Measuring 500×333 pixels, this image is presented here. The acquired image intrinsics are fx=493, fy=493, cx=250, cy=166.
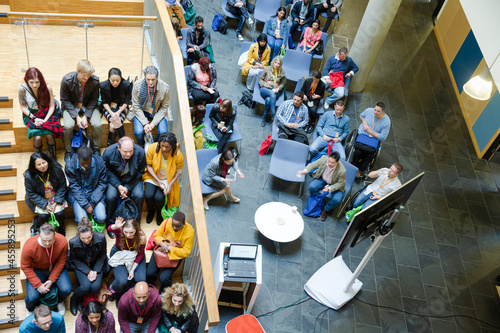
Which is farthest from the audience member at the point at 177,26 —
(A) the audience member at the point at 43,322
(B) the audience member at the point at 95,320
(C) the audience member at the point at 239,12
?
(A) the audience member at the point at 43,322

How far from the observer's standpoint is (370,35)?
999 cm

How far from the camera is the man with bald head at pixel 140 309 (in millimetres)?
5379

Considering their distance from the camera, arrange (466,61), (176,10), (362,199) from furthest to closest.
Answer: (466,61) → (176,10) → (362,199)

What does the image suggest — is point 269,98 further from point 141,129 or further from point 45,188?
point 45,188

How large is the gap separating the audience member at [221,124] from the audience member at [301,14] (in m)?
3.89

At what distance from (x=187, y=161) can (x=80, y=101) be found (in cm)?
176

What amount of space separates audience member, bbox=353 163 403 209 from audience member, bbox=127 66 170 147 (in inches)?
134

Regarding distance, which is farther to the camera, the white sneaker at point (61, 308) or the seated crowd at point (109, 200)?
the white sneaker at point (61, 308)

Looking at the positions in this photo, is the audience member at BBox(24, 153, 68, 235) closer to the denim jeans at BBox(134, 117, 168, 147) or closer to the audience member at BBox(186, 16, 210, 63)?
the denim jeans at BBox(134, 117, 168, 147)

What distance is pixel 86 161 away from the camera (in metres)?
5.84

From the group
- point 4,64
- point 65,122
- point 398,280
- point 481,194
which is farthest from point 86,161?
point 481,194

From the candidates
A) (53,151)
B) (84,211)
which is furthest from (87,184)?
(53,151)

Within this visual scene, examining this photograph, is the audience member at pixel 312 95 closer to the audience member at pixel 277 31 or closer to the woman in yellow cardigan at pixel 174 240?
the audience member at pixel 277 31

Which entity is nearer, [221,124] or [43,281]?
[43,281]
